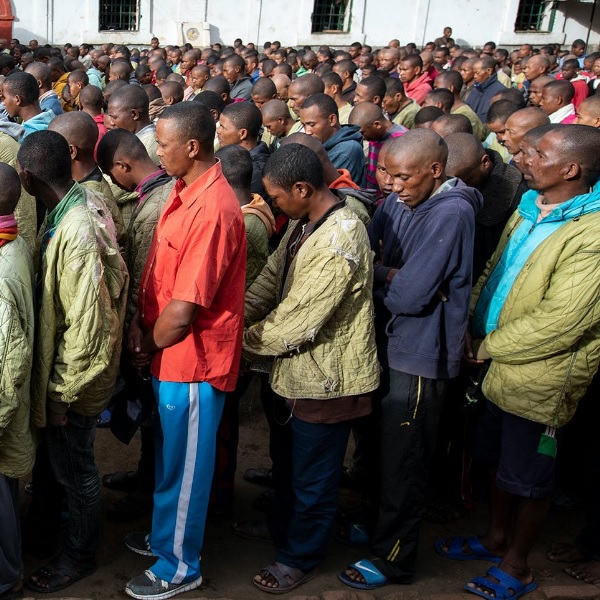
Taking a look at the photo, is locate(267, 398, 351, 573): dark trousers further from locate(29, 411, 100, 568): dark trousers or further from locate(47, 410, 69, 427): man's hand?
locate(47, 410, 69, 427): man's hand

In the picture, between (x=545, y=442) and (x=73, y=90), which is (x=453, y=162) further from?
(x=73, y=90)

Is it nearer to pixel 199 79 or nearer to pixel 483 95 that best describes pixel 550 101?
pixel 483 95

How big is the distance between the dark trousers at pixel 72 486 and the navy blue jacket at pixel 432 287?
142 centimetres

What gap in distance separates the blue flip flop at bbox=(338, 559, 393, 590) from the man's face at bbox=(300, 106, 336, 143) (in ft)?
10.7

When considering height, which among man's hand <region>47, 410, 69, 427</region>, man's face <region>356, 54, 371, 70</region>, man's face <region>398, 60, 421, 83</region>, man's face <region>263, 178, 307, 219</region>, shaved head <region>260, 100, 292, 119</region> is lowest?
man's hand <region>47, 410, 69, 427</region>

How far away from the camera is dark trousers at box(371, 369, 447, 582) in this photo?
3213 millimetres

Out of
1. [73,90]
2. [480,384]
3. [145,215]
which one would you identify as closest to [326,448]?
[480,384]

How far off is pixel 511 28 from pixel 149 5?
11.8 meters

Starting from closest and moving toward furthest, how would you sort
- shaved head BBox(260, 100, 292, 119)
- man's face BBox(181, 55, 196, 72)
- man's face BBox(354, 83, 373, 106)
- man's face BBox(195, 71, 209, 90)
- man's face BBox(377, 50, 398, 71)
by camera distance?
shaved head BBox(260, 100, 292, 119), man's face BBox(354, 83, 373, 106), man's face BBox(195, 71, 209, 90), man's face BBox(181, 55, 196, 72), man's face BBox(377, 50, 398, 71)

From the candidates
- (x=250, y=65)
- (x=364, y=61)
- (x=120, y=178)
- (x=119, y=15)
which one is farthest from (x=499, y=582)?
(x=119, y=15)

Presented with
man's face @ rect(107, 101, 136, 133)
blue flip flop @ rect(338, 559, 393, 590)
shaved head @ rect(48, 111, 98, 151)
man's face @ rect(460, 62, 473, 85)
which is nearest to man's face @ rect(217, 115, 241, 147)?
man's face @ rect(107, 101, 136, 133)

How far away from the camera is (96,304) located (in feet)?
9.15

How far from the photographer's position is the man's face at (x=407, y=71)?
9960 mm

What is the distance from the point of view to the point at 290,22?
877 inches
